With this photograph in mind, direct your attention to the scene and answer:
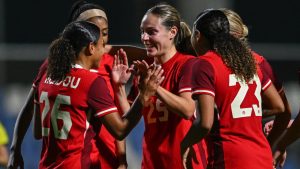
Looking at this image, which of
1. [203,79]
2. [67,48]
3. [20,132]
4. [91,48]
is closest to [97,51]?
[91,48]

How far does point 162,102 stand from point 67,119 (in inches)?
22.4

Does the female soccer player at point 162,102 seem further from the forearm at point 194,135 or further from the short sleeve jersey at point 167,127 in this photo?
the forearm at point 194,135

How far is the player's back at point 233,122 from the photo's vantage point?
597 cm

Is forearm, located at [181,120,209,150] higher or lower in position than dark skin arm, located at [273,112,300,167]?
higher

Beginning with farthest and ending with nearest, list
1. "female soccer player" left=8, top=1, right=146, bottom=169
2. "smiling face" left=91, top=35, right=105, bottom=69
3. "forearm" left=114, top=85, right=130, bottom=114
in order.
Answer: "female soccer player" left=8, top=1, right=146, bottom=169, "forearm" left=114, top=85, right=130, bottom=114, "smiling face" left=91, top=35, right=105, bottom=69

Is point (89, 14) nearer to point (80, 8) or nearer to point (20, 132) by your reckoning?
point (80, 8)

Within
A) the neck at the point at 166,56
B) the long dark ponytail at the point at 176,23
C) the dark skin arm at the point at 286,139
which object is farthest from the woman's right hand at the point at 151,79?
the dark skin arm at the point at 286,139

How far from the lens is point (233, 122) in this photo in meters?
5.98

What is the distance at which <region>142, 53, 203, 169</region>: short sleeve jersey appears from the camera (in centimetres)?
633

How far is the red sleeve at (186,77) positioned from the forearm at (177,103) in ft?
0.24

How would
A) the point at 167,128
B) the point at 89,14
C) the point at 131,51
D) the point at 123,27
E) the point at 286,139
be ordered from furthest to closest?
the point at 123,27, the point at 131,51, the point at 89,14, the point at 286,139, the point at 167,128

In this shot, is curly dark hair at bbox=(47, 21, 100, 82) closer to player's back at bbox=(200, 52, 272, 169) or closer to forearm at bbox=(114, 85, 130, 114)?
forearm at bbox=(114, 85, 130, 114)

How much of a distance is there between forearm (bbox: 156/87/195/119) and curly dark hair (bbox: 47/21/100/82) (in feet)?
1.79

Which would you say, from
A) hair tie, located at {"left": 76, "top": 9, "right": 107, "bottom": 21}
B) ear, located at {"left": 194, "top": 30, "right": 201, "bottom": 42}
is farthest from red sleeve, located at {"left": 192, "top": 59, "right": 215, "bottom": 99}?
hair tie, located at {"left": 76, "top": 9, "right": 107, "bottom": 21}
